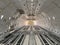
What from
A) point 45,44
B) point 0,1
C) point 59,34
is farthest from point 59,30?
point 0,1

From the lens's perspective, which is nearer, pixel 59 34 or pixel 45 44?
pixel 45 44

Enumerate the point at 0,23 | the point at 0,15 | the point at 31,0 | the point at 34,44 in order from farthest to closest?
the point at 0,23 → the point at 0,15 → the point at 31,0 → the point at 34,44

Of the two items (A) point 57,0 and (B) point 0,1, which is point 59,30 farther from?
(B) point 0,1

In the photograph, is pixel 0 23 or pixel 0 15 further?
pixel 0 23

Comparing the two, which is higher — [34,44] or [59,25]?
[59,25]

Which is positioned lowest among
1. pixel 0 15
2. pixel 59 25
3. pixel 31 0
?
pixel 59 25

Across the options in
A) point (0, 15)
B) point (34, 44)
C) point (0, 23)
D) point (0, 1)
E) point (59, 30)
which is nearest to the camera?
point (0, 1)

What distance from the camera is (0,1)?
1067cm

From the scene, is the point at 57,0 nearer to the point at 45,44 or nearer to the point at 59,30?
A: the point at 45,44

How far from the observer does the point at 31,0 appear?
12320mm

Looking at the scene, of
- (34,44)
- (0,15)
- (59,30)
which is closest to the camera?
(34,44)

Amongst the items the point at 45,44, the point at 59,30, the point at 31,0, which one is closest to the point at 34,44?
the point at 45,44

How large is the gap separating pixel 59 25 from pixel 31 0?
5.49 m

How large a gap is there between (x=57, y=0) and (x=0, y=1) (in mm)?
3746
